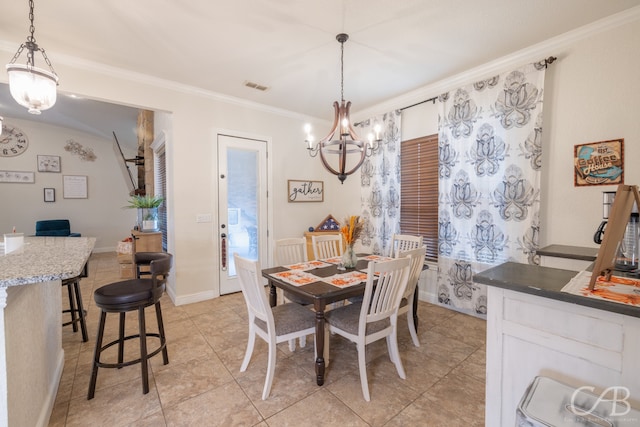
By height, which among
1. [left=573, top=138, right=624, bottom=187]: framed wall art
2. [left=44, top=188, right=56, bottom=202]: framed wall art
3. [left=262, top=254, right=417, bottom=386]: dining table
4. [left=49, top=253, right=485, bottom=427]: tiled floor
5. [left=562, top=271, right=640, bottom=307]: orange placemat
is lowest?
[left=49, top=253, right=485, bottom=427]: tiled floor

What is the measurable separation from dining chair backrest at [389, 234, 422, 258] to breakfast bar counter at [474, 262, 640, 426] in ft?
5.33

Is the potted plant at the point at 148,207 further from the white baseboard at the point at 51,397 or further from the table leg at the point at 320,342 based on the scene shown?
the table leg at the point at 320,342

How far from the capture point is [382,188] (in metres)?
4.03

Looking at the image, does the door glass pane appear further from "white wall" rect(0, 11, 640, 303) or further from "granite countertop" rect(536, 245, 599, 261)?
"granite countertop" rect(536, 245, 599, 261)

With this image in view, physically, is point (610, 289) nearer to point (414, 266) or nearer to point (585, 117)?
point (414, 266)

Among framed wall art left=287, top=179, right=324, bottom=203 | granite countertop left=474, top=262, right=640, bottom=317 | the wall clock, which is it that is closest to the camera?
granite countertop left=474, top=262, right=640, bottom=317

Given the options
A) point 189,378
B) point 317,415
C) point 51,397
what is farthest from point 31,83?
point 317,415

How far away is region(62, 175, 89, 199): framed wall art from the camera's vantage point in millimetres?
6559

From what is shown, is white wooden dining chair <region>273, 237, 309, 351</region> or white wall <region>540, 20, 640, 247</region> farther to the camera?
white wooden dining chair <region>273, 237, 309, 351</region>

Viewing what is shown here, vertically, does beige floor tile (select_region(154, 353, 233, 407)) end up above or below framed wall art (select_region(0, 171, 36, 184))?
below

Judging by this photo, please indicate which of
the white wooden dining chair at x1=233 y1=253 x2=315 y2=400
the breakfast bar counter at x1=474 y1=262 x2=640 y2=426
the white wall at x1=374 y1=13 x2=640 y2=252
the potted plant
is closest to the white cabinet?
the breakfast bar counter at x1=474 y1=262 x2=640 y2=426

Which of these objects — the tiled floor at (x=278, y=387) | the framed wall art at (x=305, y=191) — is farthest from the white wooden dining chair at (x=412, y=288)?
the framed wall art at (x=305, y=191)

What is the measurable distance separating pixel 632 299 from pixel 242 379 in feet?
7.30

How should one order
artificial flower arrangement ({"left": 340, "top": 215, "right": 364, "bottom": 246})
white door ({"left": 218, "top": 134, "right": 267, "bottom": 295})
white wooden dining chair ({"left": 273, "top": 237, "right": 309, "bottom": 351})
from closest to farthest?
artificial flower arrangement ({"left": 340, "top": 215, "right": 364, "bottom": 246})
white wooden dining chair ({"left": 273, "top": 237, "right": 309, "bottom": 351})
white door ({"left": 218, "top": 134, "right": 267, "bottom": 295})
